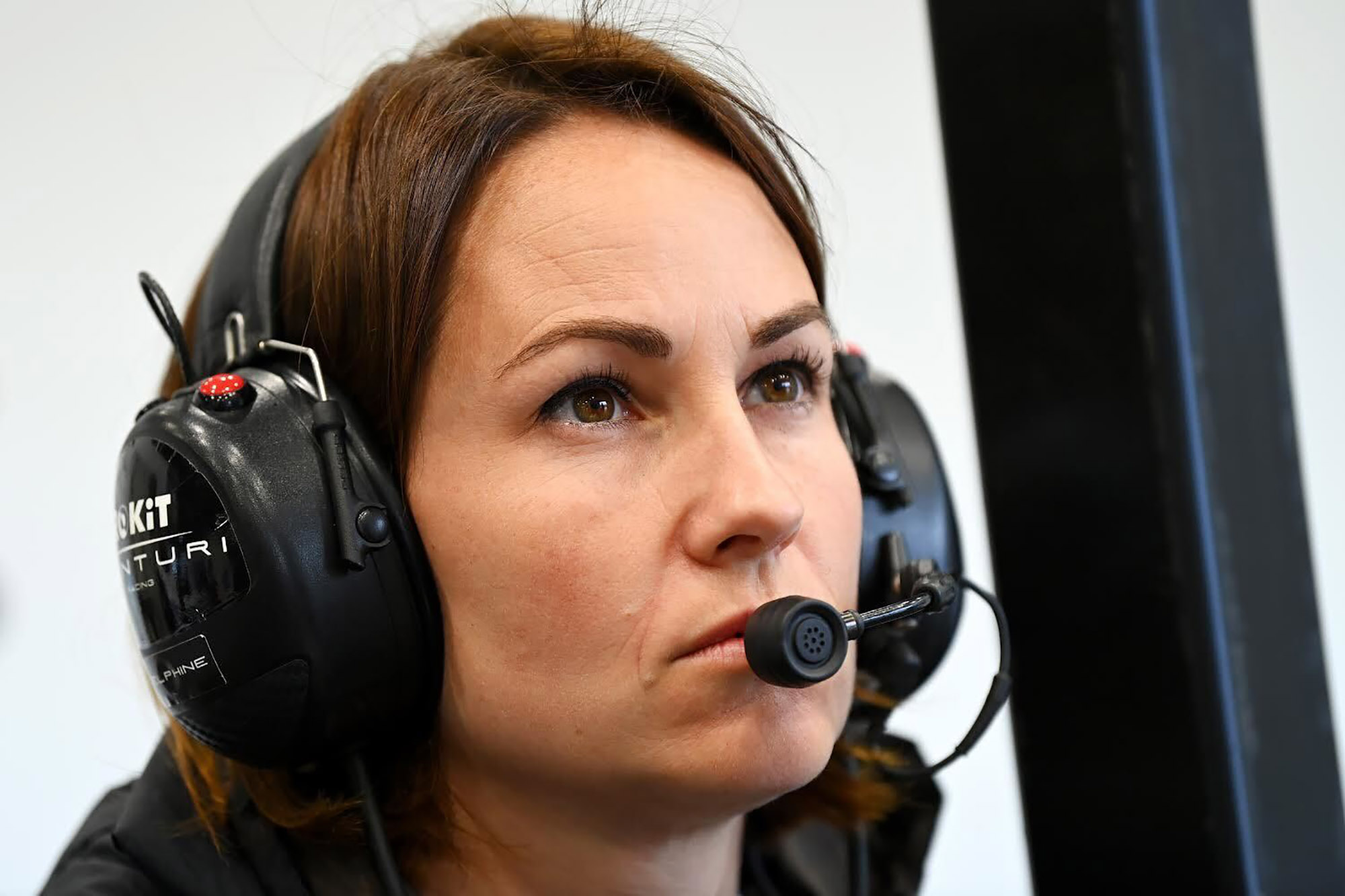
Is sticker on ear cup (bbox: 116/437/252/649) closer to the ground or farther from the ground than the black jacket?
farther from the ground

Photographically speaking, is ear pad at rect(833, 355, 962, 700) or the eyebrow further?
ear pad at rect(833, 355, 962, 700)

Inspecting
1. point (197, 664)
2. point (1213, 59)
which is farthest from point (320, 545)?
point (1213, 59)

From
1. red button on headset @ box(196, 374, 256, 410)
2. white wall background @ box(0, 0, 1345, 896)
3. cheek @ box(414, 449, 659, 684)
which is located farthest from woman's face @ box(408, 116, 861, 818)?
white wall background @ box(0, 0, 1345, 896)

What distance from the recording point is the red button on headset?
2.89ft

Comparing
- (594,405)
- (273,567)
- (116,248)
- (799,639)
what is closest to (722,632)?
(799,639)

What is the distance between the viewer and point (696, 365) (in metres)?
0.91

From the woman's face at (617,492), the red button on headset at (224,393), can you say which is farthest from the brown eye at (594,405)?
the red button on headset at (224,393)

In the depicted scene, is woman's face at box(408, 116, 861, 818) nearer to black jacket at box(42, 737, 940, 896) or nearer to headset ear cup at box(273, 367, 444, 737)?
headset ear cup at box(273, 367, 444, 737)

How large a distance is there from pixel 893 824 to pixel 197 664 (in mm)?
739

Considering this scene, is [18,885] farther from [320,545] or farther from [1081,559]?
[1081,559]

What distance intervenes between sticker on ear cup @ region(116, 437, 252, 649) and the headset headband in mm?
124

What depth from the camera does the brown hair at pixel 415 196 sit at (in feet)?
3.12

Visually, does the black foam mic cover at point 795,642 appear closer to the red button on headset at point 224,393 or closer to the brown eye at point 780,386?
the brown eye at point 780,386

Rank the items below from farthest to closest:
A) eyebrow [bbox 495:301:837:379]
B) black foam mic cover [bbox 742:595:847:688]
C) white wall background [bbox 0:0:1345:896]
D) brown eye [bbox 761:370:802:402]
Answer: white wall background [bbox 0:0:1345:896] < brown eye [bbox 761:370:802:402] < eyebrow [bbox 495:301:837:379] < black foam mic cover [bbox 742:595:847:688]
